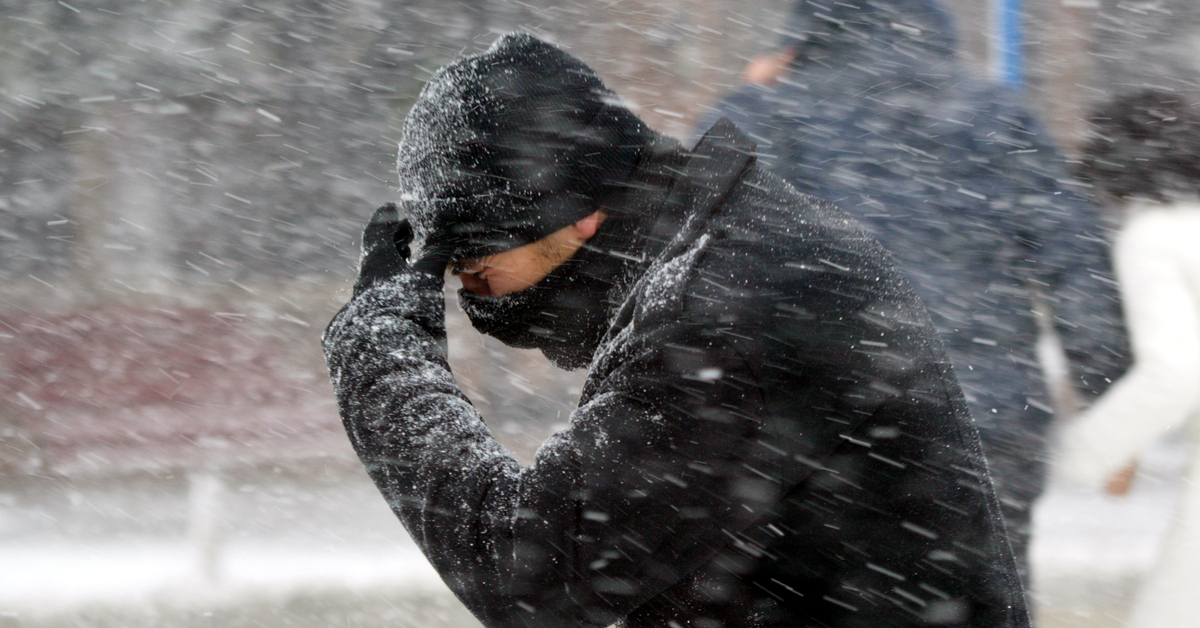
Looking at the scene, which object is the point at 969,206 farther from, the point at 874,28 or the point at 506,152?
the point at 506,152

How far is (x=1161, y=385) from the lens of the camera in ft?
7.51

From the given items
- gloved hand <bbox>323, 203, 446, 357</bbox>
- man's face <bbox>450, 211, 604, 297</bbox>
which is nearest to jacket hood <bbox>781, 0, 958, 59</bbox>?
man's face <bbox>450, 211, 604, 297</bbox>

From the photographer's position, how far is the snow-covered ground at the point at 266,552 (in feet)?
12.9

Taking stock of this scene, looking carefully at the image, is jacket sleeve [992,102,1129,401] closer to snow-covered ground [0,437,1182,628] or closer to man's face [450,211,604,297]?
man's face [450,211,604,297]

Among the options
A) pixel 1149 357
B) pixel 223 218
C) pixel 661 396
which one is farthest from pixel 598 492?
pixel 223 218

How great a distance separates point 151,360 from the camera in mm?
5645

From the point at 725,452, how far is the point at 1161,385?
1.63m

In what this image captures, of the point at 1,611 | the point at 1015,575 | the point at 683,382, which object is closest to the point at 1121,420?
the point at 1015,575

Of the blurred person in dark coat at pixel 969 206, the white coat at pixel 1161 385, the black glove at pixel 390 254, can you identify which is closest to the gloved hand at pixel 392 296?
the black glove at pixel 390 254

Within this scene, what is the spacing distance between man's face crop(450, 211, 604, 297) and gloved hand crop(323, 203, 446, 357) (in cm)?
7

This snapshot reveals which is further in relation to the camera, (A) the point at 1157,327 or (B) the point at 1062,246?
(A) the point at 1157,327

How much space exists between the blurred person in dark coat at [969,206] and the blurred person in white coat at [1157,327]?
0.44 ft

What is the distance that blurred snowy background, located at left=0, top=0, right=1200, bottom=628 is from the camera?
5504 millimetres

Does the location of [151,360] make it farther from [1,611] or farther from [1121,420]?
[1121,420]
